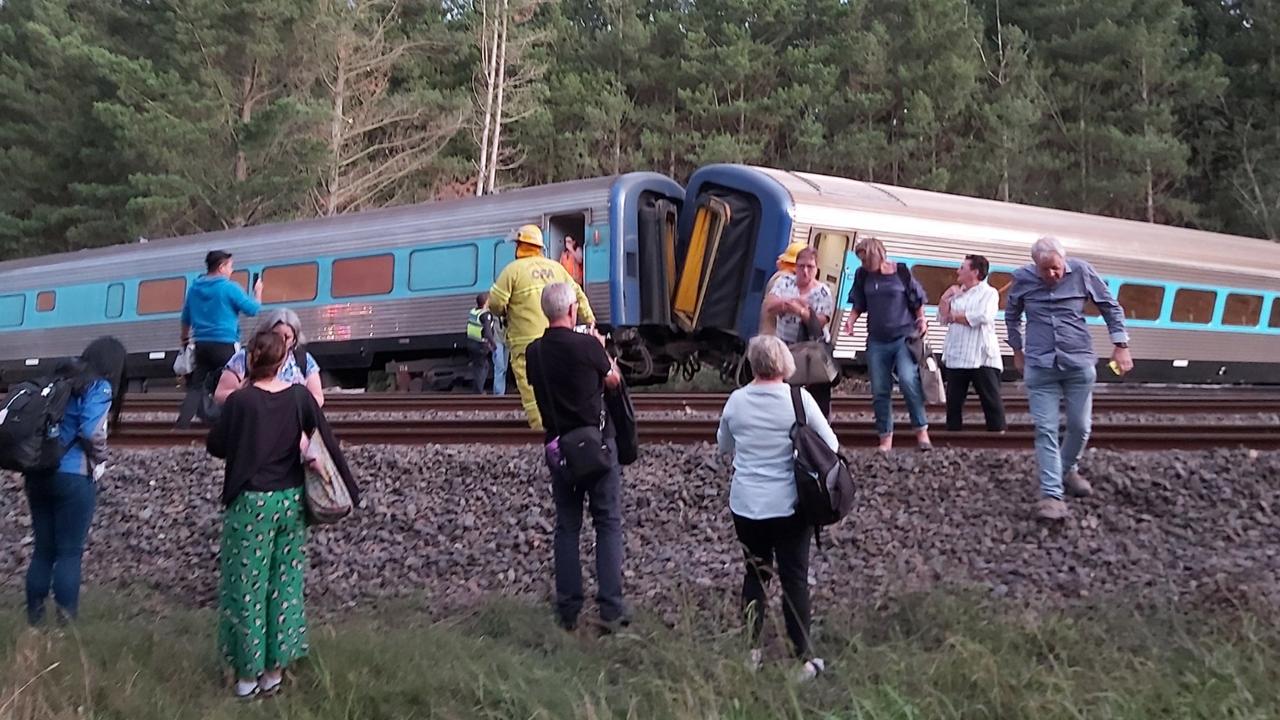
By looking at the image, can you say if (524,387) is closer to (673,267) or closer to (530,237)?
(530,237)

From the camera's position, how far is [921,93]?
32.3m

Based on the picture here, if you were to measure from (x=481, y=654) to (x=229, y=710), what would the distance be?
39.5 inches

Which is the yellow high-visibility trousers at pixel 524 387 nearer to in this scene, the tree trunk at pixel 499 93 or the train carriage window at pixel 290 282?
the train carriage window at pixel 290 282

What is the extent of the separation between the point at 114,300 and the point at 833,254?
1244 cm

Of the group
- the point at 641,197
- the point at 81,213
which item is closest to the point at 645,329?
the point at 641,197

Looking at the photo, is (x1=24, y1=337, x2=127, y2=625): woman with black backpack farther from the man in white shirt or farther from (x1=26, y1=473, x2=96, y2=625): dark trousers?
the man in white shirt

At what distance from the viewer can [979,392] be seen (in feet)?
24.9

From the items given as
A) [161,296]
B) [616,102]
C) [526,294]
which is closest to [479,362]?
[161,296]

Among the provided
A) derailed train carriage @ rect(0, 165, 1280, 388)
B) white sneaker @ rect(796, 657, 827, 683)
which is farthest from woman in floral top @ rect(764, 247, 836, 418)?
derailed train carriage @ rect(0, 165, 1280, 388)

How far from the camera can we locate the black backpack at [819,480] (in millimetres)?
4164

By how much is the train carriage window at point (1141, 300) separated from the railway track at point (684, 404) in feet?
11.5

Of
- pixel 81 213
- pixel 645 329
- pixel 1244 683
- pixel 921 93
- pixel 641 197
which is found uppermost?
pixel 921 93

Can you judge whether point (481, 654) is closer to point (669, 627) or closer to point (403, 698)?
point (403, 698)

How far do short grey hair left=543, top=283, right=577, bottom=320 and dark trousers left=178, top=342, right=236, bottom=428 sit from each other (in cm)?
369
